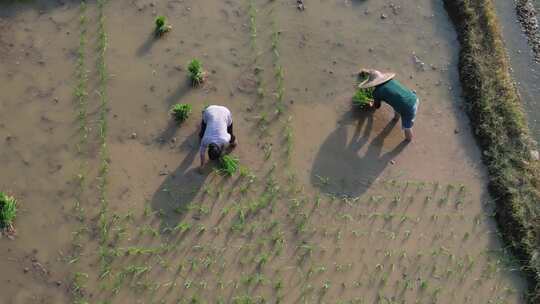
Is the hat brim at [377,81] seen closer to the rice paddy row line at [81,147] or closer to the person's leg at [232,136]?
the person's leg at [232,136]

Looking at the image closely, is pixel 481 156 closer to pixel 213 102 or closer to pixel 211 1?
pixel 213 102

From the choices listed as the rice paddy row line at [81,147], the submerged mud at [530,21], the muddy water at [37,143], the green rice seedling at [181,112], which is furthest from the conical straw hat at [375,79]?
the muddy water at [37,143]

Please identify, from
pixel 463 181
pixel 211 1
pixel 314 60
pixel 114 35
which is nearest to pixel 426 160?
pixel 463 181

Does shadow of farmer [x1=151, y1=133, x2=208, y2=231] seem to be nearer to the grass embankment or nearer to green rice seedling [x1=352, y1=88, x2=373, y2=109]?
green rice seedling [x1=352, y1=88, x2=373, y2=109]

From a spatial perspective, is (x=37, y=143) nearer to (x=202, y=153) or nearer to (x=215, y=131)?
(x=202, y=153)

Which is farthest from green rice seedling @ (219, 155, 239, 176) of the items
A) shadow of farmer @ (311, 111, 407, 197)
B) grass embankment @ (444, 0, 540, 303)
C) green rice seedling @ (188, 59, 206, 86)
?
grass embankment @ (444, 0, 540, 303)
